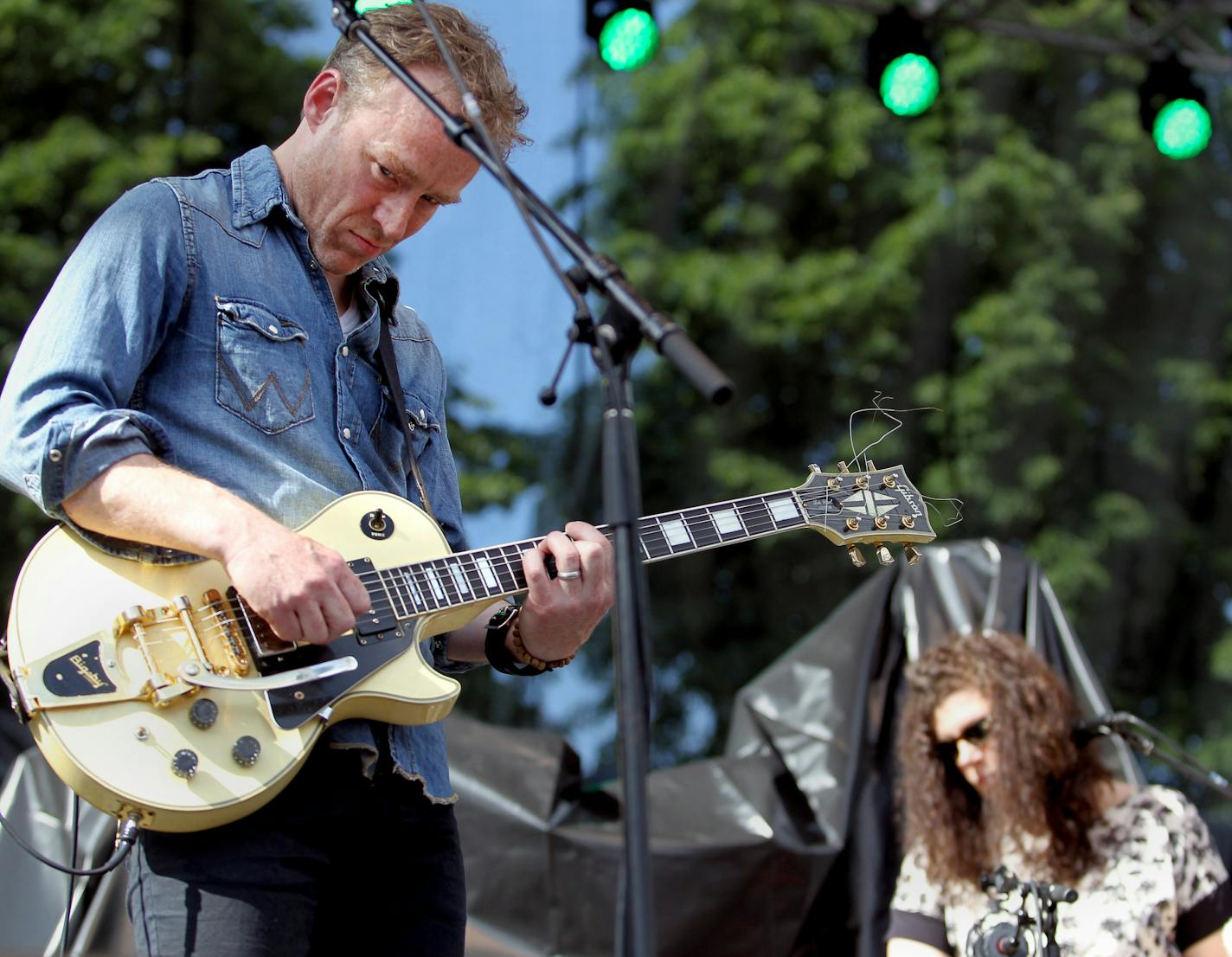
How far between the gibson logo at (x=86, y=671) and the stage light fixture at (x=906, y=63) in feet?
14.9

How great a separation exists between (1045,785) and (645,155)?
5.14 meters

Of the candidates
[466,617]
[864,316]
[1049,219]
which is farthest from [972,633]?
[1049,219]

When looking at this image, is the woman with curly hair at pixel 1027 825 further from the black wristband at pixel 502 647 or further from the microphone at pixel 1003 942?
the black wristband at pixel 502 647

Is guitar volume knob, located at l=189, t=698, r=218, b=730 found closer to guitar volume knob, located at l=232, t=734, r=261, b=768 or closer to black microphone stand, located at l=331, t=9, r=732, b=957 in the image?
guitar volume knob, located at l=232, t=734, r=261, b=768

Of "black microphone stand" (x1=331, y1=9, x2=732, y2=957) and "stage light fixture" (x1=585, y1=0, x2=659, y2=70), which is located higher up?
"stage light fixture" (x1=585, y1=0, x2=659, y2=70)

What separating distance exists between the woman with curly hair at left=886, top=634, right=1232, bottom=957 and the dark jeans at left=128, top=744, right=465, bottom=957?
76.4 inches

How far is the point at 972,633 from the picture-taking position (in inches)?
158

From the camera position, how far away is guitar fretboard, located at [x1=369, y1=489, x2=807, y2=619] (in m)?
2.05

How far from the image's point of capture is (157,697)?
1.82m

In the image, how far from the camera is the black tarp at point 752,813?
3719mm

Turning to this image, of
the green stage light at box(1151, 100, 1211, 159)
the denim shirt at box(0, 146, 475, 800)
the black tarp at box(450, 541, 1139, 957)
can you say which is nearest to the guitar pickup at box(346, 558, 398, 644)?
the denim shirt at box(0, 146, 475, 800)

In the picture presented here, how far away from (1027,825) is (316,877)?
2300 mm

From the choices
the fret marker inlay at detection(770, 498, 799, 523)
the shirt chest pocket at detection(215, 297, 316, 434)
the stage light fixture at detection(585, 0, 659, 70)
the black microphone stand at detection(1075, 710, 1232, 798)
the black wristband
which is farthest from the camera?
the stage light fixture at detection(585, 0, 659, 70)

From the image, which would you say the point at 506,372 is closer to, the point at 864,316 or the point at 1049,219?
the point at 864,316
